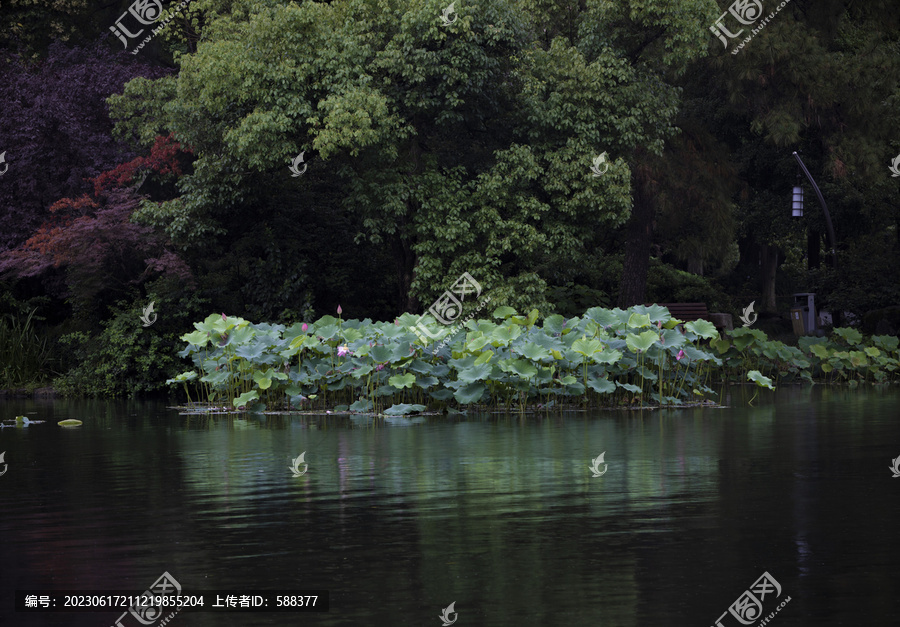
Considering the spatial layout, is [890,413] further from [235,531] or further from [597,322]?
[235,531]

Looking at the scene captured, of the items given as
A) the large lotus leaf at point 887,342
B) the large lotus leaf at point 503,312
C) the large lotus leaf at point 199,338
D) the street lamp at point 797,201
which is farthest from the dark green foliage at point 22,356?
the street lamp at point 797,201

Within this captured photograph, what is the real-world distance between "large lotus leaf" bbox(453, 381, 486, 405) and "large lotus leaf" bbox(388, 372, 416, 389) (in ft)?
1.98

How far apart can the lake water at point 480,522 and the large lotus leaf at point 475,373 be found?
1748 millimetres

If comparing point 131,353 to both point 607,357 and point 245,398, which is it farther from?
point 607,357

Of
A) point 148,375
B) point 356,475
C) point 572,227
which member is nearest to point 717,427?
point 356,475

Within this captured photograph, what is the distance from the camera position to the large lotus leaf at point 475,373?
1527cm

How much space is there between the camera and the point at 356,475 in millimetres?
9859

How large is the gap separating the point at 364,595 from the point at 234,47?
1817 centimetres

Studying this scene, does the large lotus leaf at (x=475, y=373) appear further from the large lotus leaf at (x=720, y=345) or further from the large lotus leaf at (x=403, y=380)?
the large lotus leaf at (x=720, y=345)

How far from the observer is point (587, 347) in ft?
51.6

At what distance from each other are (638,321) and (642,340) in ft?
2.08

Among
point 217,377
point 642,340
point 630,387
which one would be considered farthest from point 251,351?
point 642,340

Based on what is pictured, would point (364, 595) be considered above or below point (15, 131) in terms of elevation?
below

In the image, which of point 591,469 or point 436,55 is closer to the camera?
point 591,469
